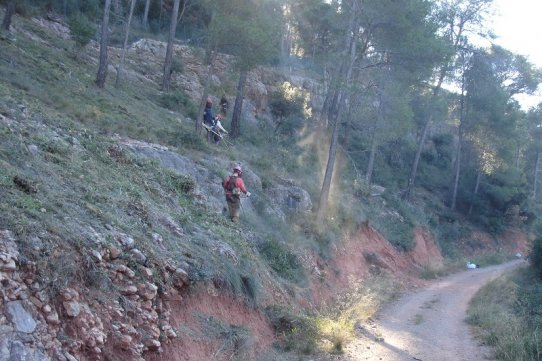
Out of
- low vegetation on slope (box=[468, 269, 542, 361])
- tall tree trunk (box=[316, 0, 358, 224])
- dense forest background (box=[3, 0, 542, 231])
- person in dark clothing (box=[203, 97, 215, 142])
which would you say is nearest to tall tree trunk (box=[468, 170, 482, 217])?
dense forest background (box=[3, 0, 542, 231])

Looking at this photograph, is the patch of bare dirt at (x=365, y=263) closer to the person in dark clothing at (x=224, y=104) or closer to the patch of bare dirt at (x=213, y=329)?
the patch of bare dirt at (x=213, y=329)

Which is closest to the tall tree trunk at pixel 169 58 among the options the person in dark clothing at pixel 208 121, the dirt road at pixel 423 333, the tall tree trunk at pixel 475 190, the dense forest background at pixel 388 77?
the dense forest background at pixel 388 77

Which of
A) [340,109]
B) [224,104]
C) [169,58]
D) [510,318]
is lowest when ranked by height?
[510,318]

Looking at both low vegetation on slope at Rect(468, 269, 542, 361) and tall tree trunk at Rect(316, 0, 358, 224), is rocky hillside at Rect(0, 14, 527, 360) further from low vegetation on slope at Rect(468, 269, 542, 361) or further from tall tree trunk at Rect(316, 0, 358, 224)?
low vegetation on slope at Rect(468, 269, 542, 361)

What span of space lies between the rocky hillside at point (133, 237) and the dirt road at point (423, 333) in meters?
1.64

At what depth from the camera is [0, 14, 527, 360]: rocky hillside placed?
5734mm

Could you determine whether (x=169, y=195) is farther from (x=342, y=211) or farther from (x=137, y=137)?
(x=342, y=211)

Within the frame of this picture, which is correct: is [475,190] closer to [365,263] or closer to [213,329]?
[365,263]

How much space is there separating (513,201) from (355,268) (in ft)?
87.7

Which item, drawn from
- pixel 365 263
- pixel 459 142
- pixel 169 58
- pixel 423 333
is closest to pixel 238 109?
pixel 169 58

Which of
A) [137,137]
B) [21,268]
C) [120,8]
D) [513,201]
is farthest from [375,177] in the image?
[21,268]

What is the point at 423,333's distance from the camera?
12008 mm

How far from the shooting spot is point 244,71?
21.0 meters

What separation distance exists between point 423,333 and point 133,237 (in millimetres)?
7260
